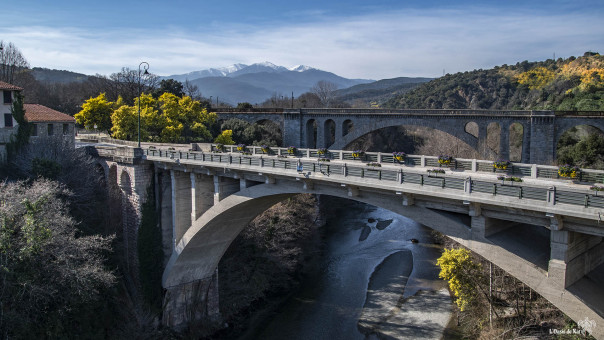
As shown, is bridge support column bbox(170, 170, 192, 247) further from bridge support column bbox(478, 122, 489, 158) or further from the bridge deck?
bridge support column bbox(478, 122, 489, 158)

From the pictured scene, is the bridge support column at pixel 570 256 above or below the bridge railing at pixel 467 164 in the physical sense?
below

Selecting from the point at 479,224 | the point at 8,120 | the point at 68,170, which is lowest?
the point at 479,224

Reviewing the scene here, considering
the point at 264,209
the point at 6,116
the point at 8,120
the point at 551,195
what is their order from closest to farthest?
the point at 551,195 → the point at 264,209 → the point at 6,116 → the point at 8,120

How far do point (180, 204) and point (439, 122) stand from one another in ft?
86.9

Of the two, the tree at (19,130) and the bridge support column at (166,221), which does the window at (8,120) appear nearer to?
the tree at (19,130)

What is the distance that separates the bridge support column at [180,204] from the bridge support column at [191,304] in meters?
3.06

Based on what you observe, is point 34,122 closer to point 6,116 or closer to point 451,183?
point 6,116

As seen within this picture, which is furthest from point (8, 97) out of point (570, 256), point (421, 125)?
point (421, 125)

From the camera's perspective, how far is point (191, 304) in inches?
1103

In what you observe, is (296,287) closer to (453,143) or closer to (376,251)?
(376,251)

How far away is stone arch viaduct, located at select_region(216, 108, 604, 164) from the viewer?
119 feet

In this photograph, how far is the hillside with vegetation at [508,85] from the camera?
69.4m

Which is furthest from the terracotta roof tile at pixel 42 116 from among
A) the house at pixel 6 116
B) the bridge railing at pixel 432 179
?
the bridge railing at pixel 432 179

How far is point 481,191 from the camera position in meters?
13.5
